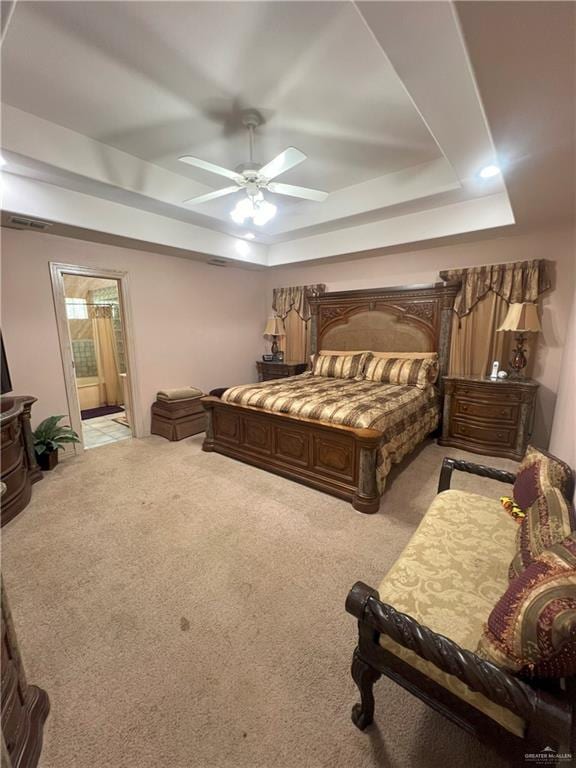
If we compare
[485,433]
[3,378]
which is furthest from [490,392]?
[3,378]

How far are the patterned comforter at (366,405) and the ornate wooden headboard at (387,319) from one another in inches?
29.7

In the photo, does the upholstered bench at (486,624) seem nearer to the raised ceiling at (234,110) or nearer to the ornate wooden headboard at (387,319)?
the raised ceiling at (234,110)

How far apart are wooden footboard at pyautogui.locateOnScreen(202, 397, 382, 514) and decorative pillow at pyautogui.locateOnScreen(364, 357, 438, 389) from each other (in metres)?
1.55

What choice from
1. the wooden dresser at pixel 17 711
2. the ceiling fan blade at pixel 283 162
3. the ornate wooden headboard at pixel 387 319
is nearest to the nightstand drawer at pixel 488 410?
the ornate wooden headboard at pixel 387 319

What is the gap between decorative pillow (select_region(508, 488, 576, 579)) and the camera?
111 centimetres

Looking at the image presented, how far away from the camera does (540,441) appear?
3.58m

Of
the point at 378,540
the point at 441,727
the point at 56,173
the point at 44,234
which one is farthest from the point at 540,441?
the point at 44,234

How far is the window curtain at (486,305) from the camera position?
11.2 feet

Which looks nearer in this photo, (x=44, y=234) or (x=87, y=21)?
(x=87, y=21)

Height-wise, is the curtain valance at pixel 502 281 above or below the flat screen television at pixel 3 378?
above

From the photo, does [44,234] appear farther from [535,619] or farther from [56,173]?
[535,619]

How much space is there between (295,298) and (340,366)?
164 cm

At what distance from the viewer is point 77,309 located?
586cm

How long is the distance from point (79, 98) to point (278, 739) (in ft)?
11.9
